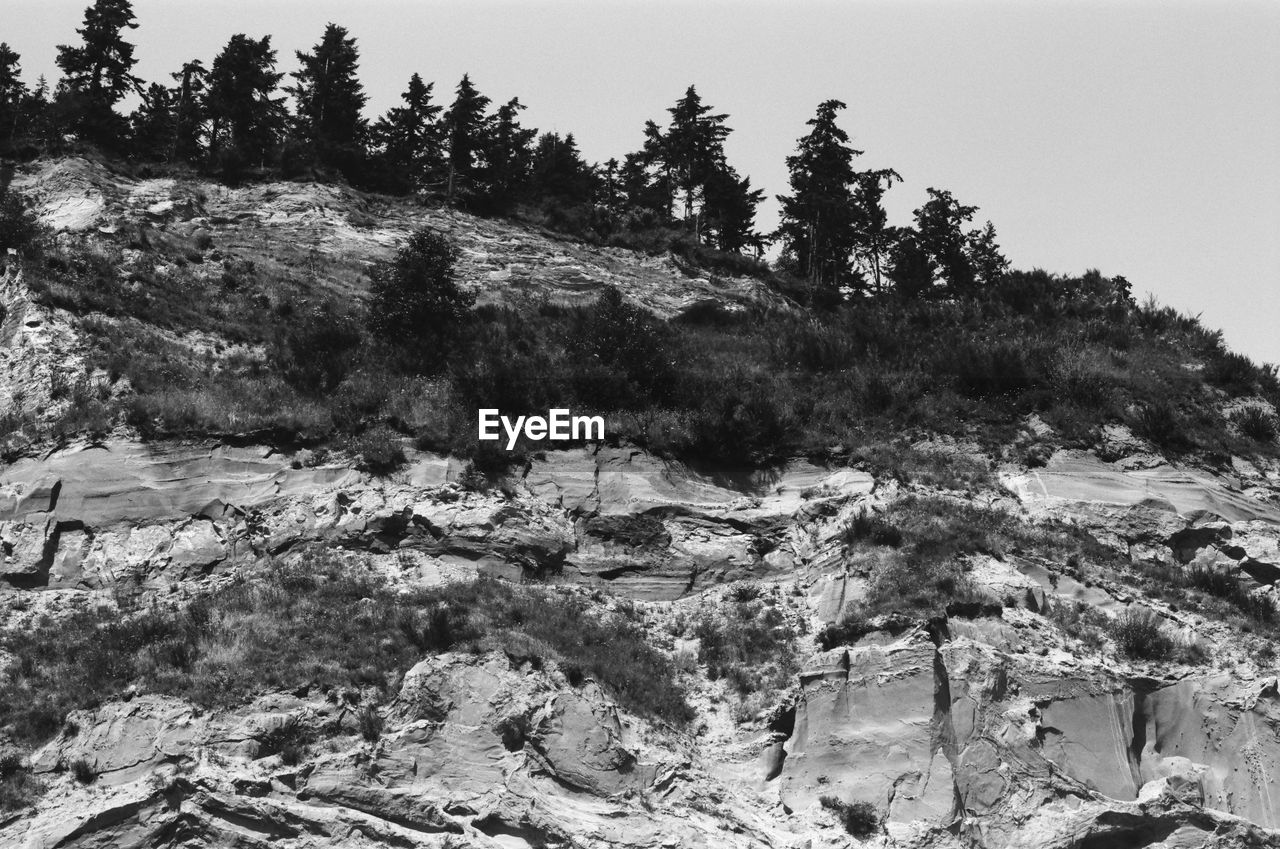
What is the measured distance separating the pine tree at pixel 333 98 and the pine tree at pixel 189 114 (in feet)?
10.4

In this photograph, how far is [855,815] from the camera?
17.6m

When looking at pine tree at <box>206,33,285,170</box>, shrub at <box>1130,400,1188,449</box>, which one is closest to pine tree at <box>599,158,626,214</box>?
pine tree at <box>206,33,285,170</box>

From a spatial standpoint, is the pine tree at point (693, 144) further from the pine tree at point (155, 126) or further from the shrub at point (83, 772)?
the shrub at point (83, 772)

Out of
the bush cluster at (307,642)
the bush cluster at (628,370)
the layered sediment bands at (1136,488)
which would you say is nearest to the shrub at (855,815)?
the bush cluster at (307,642)

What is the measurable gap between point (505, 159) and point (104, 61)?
1392 centimetres

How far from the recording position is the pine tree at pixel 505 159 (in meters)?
40.7

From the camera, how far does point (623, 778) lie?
17.8 metres

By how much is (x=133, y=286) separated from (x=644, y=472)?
13.8 meters

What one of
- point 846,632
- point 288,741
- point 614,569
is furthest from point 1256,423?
point 288,741

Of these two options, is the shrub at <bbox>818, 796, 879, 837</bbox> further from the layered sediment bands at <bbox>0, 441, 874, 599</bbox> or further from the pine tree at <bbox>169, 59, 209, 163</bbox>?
the pine tree at <bbox>169, 59, 209, 163</bbox>

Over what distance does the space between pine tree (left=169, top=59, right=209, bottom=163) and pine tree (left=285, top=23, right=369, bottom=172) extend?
3173 millimetres

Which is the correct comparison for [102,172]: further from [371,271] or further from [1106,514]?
[1106,514]

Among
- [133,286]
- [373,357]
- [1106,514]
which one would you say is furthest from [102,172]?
[1106,514]
